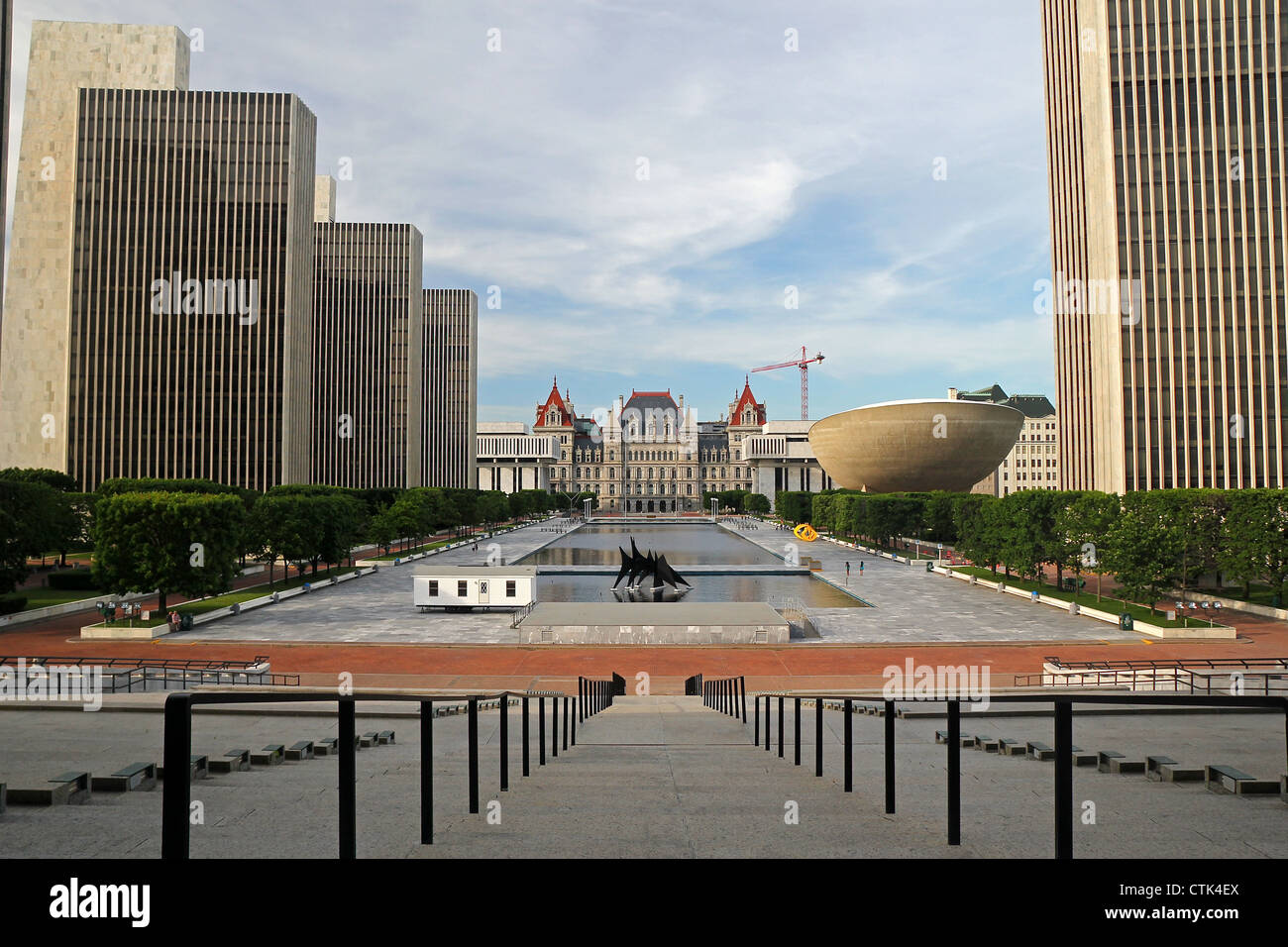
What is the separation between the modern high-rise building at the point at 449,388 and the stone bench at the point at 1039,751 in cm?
15241

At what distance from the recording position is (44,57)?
320 ft

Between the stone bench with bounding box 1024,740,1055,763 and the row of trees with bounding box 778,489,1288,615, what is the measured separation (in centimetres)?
3458

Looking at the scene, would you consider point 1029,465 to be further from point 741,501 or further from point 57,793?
point 57,793

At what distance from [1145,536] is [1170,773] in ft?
128

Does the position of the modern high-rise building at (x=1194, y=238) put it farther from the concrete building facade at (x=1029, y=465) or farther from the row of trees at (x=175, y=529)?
the concrete building facade at (x=1029, y=465)

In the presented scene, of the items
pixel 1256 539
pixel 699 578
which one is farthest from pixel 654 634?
pixel 1256 539

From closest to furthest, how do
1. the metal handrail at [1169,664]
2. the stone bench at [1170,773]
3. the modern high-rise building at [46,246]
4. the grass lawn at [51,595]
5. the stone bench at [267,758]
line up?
the stone bench at [1170,773] → the stone bench at [267,758] → the metal handrail at [1169,664] → the grass lawn at [51,595] → the modern high-rise building at [46,246]

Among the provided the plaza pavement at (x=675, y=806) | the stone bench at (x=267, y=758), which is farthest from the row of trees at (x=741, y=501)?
the stone bench at (x=267, y=758)

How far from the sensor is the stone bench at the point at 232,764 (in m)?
8.11

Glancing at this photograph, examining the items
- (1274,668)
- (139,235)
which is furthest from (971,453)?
(139,235)

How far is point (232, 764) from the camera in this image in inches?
323

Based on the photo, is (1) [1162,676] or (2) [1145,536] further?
(2) [1145,536]
